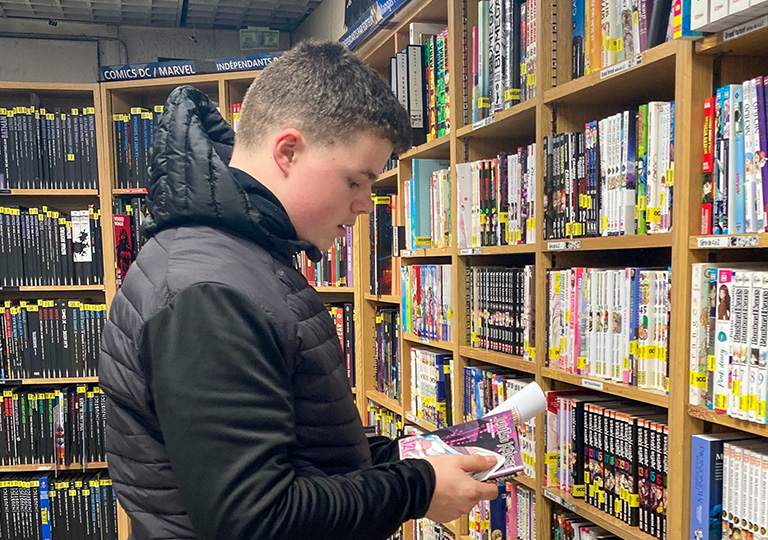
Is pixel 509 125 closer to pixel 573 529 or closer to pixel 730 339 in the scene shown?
pixel 730 339

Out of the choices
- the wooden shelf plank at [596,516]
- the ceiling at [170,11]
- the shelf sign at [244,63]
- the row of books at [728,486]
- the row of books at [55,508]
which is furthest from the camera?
the ceiling at [170,11]

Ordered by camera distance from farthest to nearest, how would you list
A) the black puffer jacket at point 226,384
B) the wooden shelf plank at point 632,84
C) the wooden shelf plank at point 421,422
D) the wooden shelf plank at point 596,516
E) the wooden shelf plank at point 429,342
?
the wooden shelf plank at point 421,422 < the wooden shelf plank at point 429,342 < the wooden shelf plank at point 596,516 < the wooden shelf plank at point 632,84 < the black puffer jacket at point 226,384

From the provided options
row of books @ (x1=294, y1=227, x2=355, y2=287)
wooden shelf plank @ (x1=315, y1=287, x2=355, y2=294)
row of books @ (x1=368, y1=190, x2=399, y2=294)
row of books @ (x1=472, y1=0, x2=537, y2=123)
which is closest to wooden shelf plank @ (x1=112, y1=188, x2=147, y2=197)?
row of books @ (x1=294, y1=227, x2=355, y2=287)

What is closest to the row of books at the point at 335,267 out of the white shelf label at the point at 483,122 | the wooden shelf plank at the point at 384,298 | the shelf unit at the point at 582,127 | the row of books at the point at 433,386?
the wooden shelf plank at the point at 384,298

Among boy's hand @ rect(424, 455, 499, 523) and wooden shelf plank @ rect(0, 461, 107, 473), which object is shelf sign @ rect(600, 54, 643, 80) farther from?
wooden shelf plank @ rect(0, 461, 107, 473)

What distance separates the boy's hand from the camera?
1.01 metres

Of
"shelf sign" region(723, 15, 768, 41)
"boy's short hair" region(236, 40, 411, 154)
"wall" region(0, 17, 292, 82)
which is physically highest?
"wall" region(0, 17, 292, 82)

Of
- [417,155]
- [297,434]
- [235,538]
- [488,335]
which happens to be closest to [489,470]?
[297,434]

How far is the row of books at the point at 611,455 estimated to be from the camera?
1.34 meters

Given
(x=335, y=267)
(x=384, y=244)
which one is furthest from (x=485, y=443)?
(x=335, y=267)

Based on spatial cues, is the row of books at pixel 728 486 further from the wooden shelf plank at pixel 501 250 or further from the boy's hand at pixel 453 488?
the wooden shelf plank at pixel 501 250

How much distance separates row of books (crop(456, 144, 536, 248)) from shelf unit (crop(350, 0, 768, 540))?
0.15 ft

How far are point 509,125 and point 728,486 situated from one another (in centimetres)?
114

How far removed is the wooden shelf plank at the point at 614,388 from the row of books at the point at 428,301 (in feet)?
1.91
